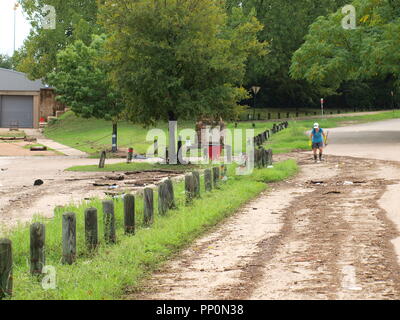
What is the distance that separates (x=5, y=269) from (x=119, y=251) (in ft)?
9.11

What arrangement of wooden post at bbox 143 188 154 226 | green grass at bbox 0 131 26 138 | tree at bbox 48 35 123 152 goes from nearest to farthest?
wooden post at bbox 143 188 154 226 < tree at bbox 48 35 123 152 < green grass at bbox 0 131 26 138

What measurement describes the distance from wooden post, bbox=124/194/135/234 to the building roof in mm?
62946

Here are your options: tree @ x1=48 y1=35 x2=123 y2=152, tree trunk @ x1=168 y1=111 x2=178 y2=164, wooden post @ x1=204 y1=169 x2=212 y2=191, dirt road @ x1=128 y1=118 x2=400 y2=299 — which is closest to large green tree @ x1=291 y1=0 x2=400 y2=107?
tree trunk @ x1=168 y1=111 x2=178 y2=164

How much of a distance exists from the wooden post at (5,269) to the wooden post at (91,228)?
9.03 ft

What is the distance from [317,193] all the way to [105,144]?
3157cm

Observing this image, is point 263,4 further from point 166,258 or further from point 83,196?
point 166,258

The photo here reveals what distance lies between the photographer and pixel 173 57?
31.3 meters

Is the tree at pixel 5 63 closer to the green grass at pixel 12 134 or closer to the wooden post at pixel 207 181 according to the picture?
the green grass at pixel 12 134

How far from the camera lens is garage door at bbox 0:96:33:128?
74.3m

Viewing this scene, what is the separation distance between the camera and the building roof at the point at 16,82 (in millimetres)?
74681

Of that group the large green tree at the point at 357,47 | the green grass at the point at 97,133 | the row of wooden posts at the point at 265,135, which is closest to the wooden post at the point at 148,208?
the row of wooden posts at the point at 265,135

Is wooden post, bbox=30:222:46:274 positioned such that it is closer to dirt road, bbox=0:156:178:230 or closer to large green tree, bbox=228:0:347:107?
dirt road, bbox=0:156:178:230

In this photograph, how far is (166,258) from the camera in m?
11.7

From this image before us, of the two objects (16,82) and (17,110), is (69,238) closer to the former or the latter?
(17,110)
